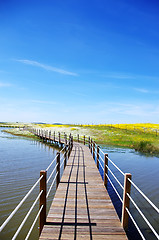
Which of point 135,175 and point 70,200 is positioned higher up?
point 70,200

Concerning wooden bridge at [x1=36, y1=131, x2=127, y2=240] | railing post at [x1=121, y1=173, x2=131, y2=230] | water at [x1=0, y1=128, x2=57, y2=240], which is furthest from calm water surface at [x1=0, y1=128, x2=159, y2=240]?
railing post at [x1=121, y1=173, x2=131, y2=230]

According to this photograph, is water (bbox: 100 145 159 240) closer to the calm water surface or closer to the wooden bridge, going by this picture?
the calm water surface

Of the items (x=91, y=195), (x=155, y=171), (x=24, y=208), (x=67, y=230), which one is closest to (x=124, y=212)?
(x=67, y=230)

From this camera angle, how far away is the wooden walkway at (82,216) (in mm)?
3934

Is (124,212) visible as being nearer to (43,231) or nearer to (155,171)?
(43,231)

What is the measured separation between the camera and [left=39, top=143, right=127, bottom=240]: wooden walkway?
12.9 feet

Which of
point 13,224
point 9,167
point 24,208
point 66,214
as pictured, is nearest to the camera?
point 66,214

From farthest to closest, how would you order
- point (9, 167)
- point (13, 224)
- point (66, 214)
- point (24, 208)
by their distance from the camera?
point (9, 167)
point (24, 208)
point (13, 224)
point (66, 214)

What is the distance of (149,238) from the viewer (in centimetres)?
566

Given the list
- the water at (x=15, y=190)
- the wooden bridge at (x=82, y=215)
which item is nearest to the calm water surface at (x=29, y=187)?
the water at (x=15, y=190)

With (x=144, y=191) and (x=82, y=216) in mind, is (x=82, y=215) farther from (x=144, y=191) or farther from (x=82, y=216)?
(x=144, y=191)

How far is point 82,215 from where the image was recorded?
4762mm

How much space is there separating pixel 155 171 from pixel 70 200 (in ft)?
33.5

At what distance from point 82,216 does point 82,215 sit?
0.05 meters
